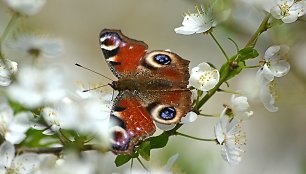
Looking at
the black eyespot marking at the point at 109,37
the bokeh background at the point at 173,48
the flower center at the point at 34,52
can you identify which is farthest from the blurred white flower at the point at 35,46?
the bokeh background at the point at 173,48

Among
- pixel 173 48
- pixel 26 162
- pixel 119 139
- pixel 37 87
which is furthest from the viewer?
pixel 173 48

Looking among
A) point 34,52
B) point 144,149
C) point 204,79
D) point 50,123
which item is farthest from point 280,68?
point 34,52

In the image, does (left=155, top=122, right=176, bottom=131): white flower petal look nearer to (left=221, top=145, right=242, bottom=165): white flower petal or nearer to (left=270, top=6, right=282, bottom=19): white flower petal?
(left=221, top=145, right=242, bottom=165): white flower petal

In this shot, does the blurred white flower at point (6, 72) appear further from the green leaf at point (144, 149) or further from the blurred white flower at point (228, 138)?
the blurred white flower at point (228, 138)

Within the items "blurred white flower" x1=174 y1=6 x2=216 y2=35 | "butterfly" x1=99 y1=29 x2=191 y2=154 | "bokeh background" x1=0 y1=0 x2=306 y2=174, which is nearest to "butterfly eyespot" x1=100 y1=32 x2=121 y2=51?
"butterfly" x1=99 y1=29 x2=191 y2=154

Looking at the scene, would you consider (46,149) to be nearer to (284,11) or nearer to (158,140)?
(158,140)

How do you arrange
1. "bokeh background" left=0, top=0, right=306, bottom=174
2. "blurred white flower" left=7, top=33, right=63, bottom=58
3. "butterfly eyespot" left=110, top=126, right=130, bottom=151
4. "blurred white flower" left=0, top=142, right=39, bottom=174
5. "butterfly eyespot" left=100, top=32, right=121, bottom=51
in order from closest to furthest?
1. "butterfly eyespot" left=110, top=126, right=130, bottom=151
2. "blurred white flower" left=0, top=142, right=39, bottom=174
3. "butterfly eyespot" left=100, top=32, right=121, bottom=51
4. "blurred white flower" left=7, top=33, right=63, bottom=58
5. "bokeh background" left=0, top=0, right=306, bottom=174
